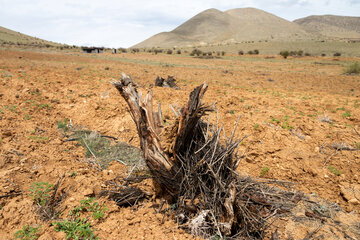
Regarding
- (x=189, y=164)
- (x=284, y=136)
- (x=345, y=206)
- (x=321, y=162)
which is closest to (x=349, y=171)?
(x=321, y=162)

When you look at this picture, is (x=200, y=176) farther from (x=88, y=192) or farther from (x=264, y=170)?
(x=264, y=170)

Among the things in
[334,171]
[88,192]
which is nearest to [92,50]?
[88,192]

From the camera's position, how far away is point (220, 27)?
13125cm

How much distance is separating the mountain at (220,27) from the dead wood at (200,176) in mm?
107898

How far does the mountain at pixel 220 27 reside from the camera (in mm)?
109925

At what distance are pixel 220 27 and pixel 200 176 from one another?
144808 millimetres

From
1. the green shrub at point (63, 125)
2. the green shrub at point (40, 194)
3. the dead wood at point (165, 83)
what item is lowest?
the green shrub at point (40, 194)

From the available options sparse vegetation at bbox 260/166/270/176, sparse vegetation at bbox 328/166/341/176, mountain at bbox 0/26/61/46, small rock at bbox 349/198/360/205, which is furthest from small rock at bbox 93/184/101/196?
mountain at bbox 0/26/61/46

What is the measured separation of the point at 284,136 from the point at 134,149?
4419 mm

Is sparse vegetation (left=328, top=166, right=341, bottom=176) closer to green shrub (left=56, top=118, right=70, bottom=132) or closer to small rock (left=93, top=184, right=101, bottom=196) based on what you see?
small rock (left=93, top=184, right=101, bottom=196)

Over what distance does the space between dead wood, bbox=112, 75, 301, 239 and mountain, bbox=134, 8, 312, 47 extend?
4248 inches

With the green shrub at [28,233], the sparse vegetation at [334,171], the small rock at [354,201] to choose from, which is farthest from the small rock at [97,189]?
the sparse vegetation at [334,171]

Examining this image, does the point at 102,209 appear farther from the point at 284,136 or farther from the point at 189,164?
the point at 284,136

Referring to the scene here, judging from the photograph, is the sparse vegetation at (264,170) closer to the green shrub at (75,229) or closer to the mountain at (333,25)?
the green shrub at (75,229)
